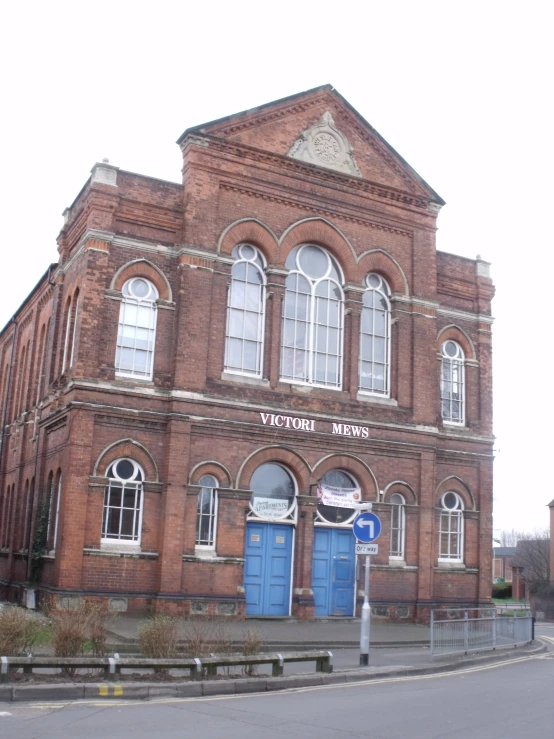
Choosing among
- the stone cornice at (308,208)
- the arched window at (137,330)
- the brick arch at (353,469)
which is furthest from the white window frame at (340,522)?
the stone cornice at (308,208)

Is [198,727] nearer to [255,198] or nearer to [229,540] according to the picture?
[229,540]

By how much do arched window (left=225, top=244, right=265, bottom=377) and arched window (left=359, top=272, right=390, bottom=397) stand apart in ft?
10.9

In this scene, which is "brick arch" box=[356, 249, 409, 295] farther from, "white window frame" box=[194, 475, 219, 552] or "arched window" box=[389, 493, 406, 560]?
"white window frame" box=[194, 475, 219, 552]

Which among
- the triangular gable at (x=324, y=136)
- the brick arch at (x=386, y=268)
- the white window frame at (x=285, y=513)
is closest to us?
the white window frame at (x=285, y=513)

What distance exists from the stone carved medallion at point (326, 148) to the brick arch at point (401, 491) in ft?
29.3

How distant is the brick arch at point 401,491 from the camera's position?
24.5m

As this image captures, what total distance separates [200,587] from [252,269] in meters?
8.42

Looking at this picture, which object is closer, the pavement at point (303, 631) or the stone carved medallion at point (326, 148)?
the pavement at point (303, 631)

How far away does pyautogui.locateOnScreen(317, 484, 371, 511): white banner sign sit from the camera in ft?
77.6

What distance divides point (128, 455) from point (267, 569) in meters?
4.71

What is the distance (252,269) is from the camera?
23781mm

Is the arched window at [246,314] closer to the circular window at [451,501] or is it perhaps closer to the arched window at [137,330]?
the arched window at [137,330]

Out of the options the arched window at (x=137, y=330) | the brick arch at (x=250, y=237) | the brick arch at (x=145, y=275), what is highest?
the brick arch at (x=250, y=237)

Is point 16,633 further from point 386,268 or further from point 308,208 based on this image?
point 386,268
